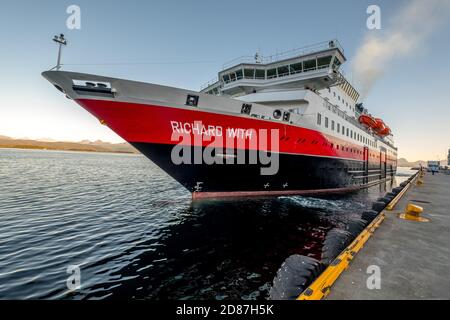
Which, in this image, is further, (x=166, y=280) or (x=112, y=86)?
(x=112, y=86)

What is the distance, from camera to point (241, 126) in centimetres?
1191

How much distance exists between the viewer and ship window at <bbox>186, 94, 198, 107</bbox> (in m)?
10.7

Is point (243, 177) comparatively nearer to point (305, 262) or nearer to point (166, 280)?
point (166, 280)

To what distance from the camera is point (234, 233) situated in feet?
28.9

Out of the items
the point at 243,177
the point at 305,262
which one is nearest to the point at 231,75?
the point at 243,177

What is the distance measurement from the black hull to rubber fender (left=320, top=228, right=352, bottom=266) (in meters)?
7.68

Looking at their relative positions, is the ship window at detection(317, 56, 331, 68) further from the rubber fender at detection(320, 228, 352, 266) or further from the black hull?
the rubber fender at detection(320, 228, 352, 266)

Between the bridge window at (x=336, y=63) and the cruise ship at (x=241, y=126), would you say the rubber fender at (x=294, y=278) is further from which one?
the bridge window at (x=336, y=63)

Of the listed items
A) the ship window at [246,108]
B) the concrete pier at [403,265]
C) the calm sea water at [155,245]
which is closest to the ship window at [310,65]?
the ship window at [246,108]

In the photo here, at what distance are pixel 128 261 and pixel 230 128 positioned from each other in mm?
7824

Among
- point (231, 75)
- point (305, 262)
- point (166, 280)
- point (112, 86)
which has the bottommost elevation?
point (166, 280)

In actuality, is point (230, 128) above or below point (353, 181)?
above

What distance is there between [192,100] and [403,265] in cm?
982
